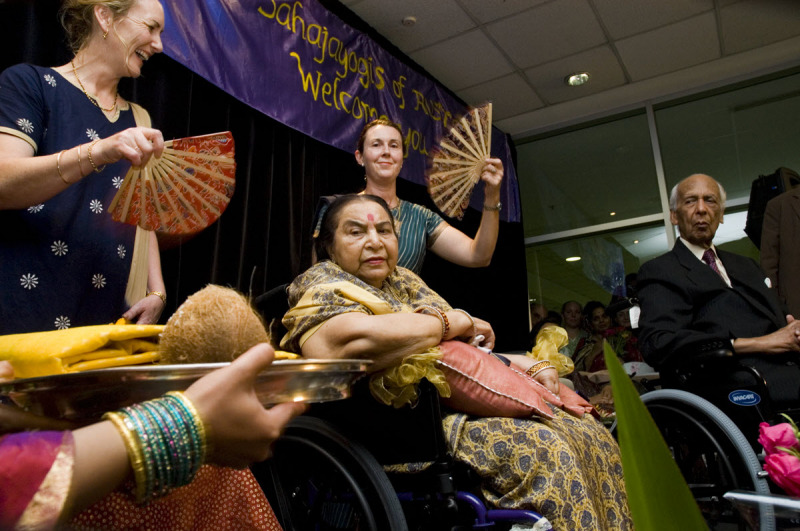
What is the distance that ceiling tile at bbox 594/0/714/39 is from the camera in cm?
407

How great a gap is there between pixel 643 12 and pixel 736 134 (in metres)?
1.83

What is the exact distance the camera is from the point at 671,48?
4.68 m

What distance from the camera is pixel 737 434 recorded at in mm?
1934

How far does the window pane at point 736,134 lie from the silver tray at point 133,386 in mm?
5553

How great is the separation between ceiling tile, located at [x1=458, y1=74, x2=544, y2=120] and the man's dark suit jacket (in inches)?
109

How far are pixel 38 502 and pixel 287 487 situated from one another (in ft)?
3.84

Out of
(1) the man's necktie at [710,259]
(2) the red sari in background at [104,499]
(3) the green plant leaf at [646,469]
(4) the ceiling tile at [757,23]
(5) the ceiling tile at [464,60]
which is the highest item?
(4) the ceiling tile at [757,23]

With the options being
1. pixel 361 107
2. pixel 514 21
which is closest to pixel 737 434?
Answer: pixel 361 107

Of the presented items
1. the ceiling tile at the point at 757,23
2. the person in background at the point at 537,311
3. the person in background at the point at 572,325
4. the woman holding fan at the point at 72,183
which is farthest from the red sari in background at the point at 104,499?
the person in background at the point at 537,311

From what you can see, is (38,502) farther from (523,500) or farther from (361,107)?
(361,107)

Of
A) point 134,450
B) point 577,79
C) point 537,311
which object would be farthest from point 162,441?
point 537,311

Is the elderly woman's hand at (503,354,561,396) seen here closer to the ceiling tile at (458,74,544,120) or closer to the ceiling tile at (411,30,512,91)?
the ceiling tile at (411,30,512,91)

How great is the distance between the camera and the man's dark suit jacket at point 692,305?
2.33 meters

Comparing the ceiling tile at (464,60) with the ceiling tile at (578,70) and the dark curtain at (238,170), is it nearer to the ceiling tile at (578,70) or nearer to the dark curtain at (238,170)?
the ceiling tile at (578,70)
